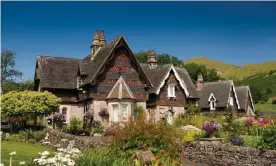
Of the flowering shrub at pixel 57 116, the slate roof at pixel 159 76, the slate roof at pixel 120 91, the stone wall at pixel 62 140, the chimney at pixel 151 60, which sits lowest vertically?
the stone wall at pixel 62 140

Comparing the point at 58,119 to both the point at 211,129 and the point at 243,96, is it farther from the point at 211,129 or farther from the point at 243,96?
the point at 243,96

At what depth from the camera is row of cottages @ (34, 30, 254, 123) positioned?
3212 cm

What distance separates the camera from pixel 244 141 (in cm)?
1923

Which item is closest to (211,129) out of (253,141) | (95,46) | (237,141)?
(237,141)

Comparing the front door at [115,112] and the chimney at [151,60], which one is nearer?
the front door at [115,112]

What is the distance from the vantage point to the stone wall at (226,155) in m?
16.9

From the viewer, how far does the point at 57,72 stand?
1387 inches

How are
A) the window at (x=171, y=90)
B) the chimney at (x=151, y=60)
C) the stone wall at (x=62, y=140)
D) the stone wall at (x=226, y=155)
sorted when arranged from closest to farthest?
the stone wall at (x=226, y=155)
the stone wall at (x=62, y=140)
the window at (x=171, y=90)
the chimney at (x=151, y=60)

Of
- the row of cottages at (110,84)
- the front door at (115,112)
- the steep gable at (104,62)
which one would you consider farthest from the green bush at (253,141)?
the steep gable at (104,62)

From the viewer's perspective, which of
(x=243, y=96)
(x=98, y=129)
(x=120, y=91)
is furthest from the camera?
(x=243, y=96)

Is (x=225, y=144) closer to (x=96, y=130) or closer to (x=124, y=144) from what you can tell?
(x=124, y=144)

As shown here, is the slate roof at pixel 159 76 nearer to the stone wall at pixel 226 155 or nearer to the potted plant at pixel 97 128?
the potted plant at pixel 97 128

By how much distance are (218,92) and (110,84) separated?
75.4 ft

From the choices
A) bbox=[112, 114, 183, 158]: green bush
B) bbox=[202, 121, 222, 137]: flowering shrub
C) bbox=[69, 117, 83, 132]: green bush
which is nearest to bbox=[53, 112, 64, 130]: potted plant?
bbox=[69, 117, 83, 132]: green bush
